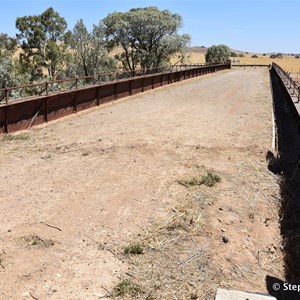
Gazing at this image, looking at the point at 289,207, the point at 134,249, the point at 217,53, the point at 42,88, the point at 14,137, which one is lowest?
the point at 289,207

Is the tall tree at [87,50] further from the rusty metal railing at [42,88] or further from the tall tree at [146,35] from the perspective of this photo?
the rusty metal railing at [42,88]

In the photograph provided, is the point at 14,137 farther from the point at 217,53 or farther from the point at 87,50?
the point at 217,53

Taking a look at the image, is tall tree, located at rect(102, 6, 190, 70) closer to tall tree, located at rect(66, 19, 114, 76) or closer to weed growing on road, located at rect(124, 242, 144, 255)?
tall tree, located at rect(66, 19, 114, 76)

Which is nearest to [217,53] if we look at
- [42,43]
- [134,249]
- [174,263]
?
[42,43]

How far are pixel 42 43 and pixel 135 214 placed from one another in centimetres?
4601

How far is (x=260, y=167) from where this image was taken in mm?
9086

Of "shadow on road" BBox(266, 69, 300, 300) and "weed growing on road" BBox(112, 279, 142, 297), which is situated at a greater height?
"weed growing on road" BBox(112, 279, 142, 297)

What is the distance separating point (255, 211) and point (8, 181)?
15.4 feet

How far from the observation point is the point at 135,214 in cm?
630

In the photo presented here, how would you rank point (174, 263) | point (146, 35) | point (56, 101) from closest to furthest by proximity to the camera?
1. point (174, 263)
2. point (56, 101)
3. point (146, 35)

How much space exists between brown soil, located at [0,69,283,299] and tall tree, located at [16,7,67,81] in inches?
1360

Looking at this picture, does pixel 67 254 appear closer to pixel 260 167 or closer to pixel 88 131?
pixel 260 167

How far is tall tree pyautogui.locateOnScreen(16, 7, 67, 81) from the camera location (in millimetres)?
44688

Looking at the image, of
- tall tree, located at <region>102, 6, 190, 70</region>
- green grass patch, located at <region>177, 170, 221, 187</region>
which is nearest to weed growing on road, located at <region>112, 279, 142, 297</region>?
green grass patch, located at <region>177, 170, 221, 187</region>
